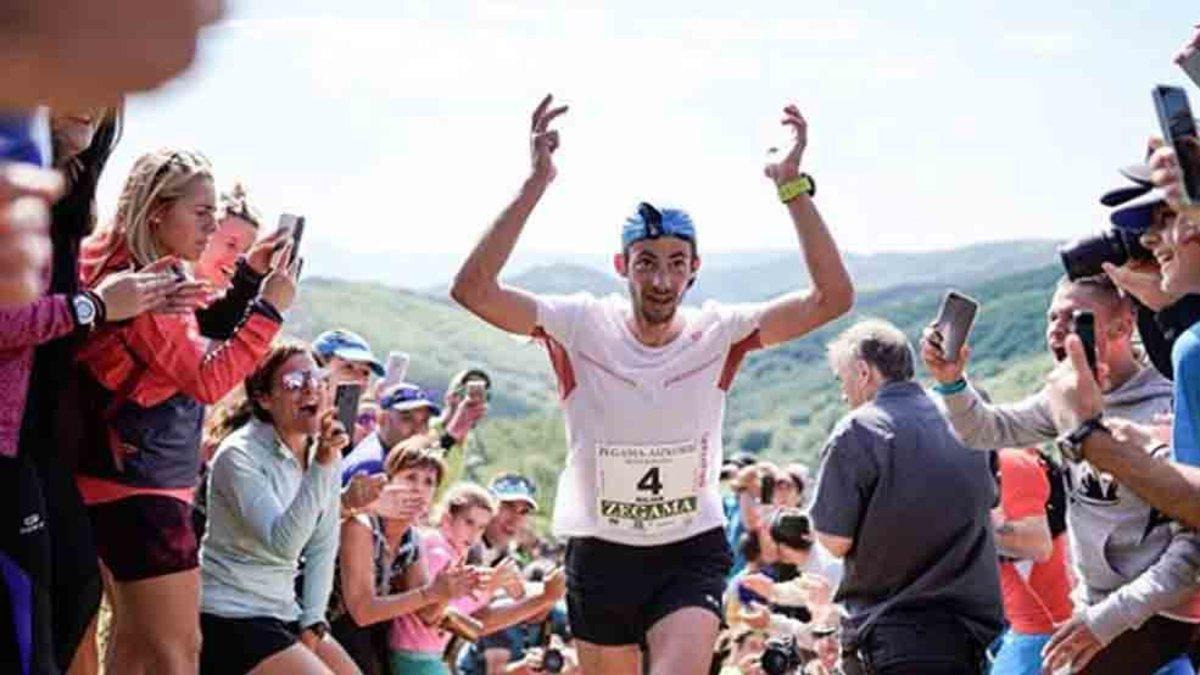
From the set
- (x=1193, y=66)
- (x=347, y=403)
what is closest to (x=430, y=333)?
(x=347, y=403)

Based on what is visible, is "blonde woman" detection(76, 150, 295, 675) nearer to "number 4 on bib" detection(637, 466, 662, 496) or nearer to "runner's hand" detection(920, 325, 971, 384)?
"number 4 on bib" detection(637, 466, 662, 496)

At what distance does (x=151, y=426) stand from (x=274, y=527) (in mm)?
1023

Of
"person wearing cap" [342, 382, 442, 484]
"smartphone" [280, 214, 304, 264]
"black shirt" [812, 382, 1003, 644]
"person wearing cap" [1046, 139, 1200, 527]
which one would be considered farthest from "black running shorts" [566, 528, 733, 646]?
"person wearing cap" [1046, 139, 1200, 527]

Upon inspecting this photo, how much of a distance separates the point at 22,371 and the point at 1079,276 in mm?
3062

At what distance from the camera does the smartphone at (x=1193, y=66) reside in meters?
4.54

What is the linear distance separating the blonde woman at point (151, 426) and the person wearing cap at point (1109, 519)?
7.01 ft

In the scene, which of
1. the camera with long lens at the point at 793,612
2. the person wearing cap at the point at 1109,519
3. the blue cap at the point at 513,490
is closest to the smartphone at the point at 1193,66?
the person wearing cap at the point at 1109,519

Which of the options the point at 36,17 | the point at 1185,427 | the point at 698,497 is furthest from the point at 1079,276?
the point at 36,17

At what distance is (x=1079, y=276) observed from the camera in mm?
6578

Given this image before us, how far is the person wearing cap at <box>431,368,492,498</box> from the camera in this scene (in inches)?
440

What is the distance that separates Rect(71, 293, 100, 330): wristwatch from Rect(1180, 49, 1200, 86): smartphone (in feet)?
9.03

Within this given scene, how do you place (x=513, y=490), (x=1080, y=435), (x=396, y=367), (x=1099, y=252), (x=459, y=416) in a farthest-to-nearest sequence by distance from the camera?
(x=513, y=490) < (x=396, y=367) < (x=459, y=416) < (x=1099, y=252) < (x=1080, y=435)

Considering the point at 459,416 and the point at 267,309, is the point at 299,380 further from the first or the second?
the point at 459,416

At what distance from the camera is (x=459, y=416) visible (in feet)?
36.7
